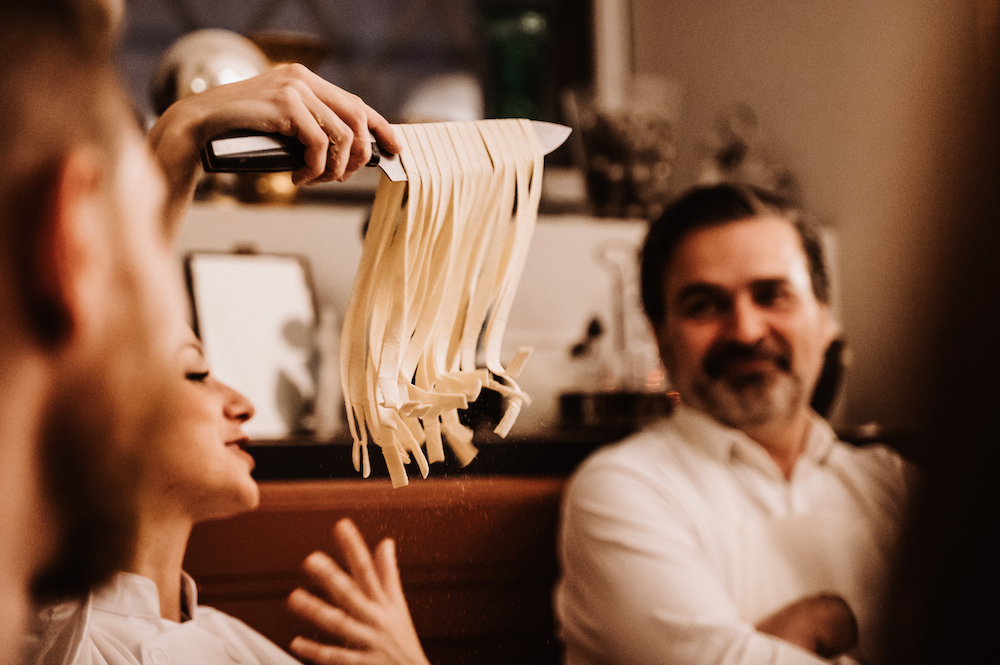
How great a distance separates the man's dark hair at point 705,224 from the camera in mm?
965

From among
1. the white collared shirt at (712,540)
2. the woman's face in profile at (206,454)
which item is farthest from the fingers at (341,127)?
the white collared shirt at (712,540)

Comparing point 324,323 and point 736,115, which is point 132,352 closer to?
point 324,323

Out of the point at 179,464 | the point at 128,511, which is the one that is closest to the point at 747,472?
the point at 179,464

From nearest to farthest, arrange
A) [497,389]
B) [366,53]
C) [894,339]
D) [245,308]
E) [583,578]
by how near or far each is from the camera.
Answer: [497,389] < [583,578] < [245,308] < [894,339] < [366,53]

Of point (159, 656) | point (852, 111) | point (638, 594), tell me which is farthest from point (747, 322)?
point (159, 656)

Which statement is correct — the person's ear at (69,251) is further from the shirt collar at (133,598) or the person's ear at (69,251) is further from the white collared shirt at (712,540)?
the white collared shirt at (712,540)

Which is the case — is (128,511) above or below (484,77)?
below

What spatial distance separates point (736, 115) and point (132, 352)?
139cm

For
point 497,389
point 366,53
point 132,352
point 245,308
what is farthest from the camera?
point 366,53

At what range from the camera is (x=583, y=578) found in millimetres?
708

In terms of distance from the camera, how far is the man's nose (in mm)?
939

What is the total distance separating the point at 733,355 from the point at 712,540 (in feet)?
0.75

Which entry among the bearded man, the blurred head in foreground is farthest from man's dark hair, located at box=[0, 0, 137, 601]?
the bearded man

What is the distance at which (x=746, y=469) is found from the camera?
96 centimetres
